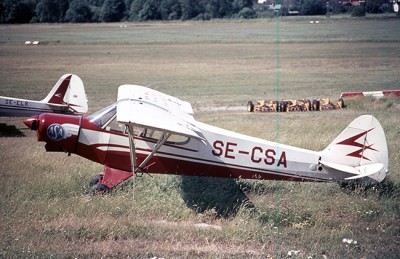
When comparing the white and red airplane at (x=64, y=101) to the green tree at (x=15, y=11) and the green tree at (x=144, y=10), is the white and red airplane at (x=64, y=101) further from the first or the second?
the green tree at (x=144, y=10)

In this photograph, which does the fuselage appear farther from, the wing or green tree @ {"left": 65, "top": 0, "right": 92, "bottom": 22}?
green tree @ {"left": 65, "top": 0, "right": 92, "bottom": 22}

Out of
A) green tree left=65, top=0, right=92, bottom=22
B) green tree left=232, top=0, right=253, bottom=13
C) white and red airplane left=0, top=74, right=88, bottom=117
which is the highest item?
green tree left=232, top=0, right=253, bottom=13

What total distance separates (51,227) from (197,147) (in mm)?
2732

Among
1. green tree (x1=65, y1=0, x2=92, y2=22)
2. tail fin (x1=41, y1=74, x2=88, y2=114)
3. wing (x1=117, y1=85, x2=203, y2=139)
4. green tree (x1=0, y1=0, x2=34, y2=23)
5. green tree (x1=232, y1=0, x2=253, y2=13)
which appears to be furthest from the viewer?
green tree (x1=232, y1=0, x2=253, y2=13)

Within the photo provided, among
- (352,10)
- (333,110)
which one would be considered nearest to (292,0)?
(352,10)

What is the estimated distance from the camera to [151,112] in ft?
26.5

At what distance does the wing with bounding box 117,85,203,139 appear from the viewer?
7.44 meters

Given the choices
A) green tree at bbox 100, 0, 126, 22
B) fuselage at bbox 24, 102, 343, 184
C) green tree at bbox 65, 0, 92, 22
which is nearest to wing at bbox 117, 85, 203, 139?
fuselage at bbox 24, 102, 343, 184

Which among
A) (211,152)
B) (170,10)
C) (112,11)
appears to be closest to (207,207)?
(211,152)

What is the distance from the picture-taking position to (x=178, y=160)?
A: 28.3ft

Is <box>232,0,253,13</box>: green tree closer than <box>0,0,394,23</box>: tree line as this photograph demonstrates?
No

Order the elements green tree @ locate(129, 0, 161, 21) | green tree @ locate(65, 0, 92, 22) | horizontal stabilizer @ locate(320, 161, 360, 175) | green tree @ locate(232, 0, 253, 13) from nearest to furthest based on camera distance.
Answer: horizontal stabilizer @ locate(320, 161, 360, 175), green tree @ locate(65, 0, 92, 22), green tree @ locate(129, 0, 161, 21), green tree @ locate(232, 0, 253, 13)

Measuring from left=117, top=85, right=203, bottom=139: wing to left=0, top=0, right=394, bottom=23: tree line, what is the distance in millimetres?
2982

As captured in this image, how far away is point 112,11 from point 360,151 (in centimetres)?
1693
